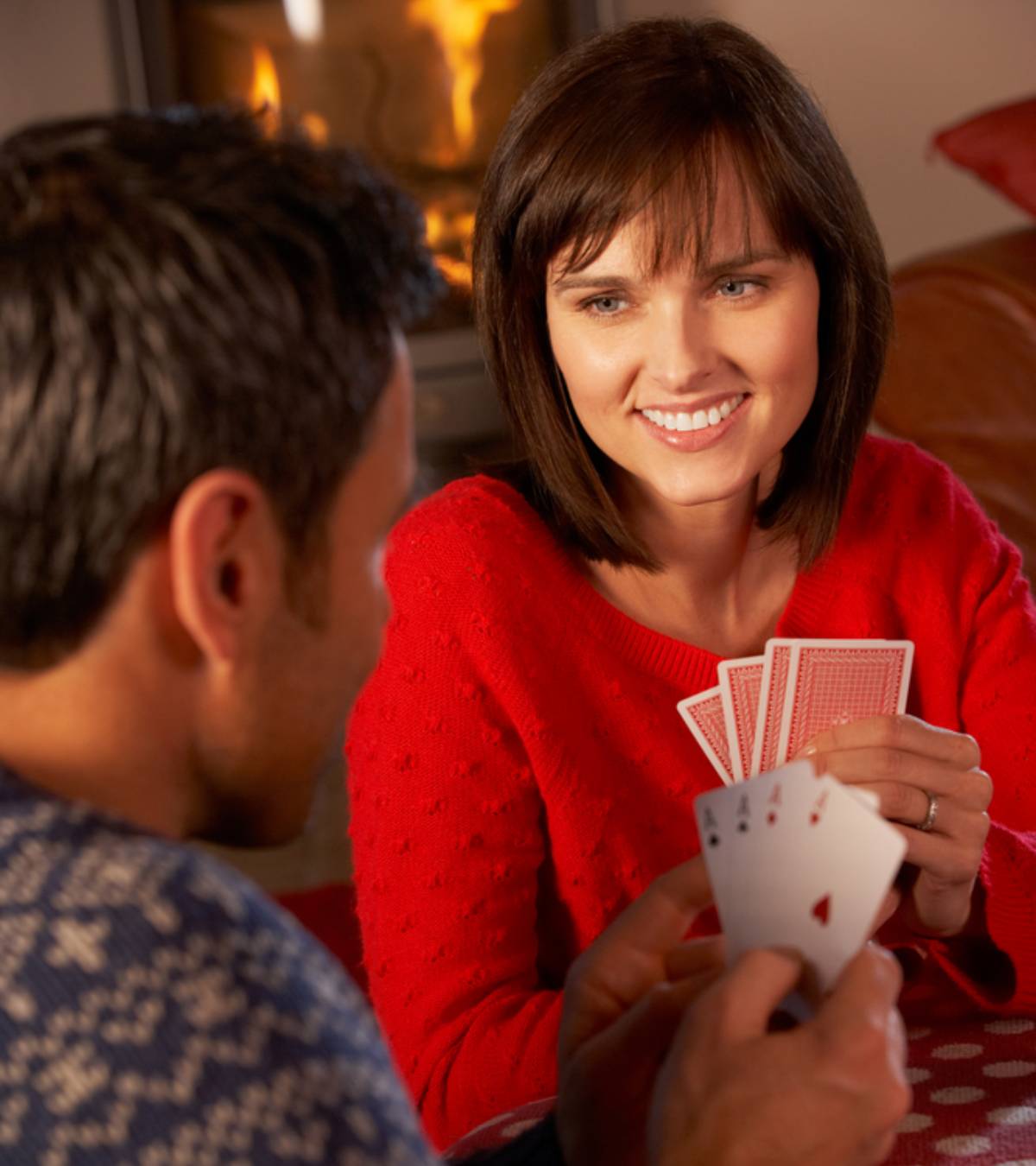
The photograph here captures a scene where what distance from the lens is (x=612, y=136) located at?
1469 mm

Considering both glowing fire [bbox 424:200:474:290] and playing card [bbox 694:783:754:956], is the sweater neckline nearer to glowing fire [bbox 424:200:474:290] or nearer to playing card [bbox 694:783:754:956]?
playing card [bbox 694:783:754:956]

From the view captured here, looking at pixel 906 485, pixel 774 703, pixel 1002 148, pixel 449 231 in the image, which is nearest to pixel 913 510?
pixel 906 485

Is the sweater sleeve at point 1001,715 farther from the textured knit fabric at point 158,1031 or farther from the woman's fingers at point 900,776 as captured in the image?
the textured knit fabric at point 158,1031

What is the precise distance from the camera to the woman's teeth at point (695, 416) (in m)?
1.55

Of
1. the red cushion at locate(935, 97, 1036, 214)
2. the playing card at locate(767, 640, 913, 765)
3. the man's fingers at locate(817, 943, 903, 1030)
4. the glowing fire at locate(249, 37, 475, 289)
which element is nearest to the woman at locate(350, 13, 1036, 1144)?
the playing card at locate(767, 640, 913, 765)

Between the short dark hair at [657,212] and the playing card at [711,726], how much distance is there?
7.9 inches

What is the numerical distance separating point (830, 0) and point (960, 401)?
2.07 meters

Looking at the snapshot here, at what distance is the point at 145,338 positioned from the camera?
2.33 feet

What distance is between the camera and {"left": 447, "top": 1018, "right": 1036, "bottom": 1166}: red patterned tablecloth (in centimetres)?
105

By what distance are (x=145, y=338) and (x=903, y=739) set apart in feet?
2.68

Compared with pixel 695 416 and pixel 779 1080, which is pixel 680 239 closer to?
pixel 695 416

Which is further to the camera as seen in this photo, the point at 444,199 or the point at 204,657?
the point at 444,199

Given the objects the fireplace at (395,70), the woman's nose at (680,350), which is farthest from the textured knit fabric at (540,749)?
the fireplace at (395,70)

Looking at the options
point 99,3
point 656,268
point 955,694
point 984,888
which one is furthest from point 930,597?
point 99,3
